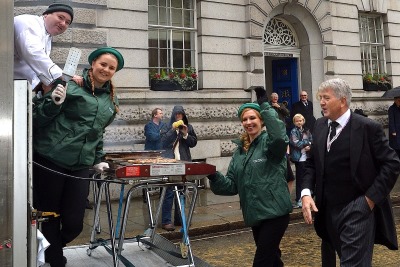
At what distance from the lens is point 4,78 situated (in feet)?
6.74

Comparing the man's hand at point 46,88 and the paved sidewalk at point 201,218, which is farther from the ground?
the man's hand at point 46,88

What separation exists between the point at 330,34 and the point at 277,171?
38.8 feet

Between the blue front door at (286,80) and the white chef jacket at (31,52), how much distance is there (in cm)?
1278

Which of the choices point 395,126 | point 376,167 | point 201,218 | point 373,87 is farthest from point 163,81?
point 376,167

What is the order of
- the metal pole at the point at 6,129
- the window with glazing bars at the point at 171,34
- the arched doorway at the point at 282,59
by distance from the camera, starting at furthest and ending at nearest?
the arched doorway at the point at 282,59, the window with glazing bars at the point at 171,34, the metal pole at the point at 6,129

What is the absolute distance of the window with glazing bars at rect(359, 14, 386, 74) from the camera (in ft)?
54.6

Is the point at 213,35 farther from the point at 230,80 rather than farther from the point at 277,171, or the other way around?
the point at 277,171

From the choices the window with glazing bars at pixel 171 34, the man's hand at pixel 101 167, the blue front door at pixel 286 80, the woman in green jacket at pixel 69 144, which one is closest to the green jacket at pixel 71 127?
the woman in green jacket at pixel 69 144

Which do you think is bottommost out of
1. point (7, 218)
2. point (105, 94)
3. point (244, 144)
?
point (7, 218)

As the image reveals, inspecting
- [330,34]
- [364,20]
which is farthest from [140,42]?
[364,20]

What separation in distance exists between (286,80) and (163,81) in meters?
5.46

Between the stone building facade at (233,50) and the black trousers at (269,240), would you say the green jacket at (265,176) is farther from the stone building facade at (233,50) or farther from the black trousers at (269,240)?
the stone building facade at (233,50)

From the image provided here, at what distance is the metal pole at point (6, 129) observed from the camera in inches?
80.2

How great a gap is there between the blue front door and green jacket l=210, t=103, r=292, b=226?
37.9 feet
